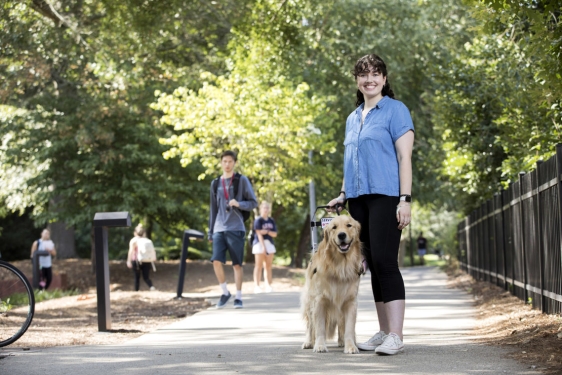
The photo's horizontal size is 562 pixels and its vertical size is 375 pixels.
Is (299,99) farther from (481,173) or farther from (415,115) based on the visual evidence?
(415,115)

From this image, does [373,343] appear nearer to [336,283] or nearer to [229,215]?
[336,283]

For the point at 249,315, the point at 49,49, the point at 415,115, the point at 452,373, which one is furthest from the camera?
the point at 415,115

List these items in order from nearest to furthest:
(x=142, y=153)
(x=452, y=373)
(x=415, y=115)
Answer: (x=452, y=373)
(x=142, y=153)
(x=415, y=115)

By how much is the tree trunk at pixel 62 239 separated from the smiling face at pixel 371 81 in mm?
27862

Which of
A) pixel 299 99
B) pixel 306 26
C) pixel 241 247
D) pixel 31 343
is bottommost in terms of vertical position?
pixel 31 343

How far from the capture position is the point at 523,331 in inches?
315

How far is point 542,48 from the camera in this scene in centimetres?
775

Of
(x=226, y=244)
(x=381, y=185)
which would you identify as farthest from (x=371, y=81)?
(x=226, y=244)

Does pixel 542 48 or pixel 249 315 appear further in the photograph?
pixel 249 315

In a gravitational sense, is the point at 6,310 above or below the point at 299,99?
below

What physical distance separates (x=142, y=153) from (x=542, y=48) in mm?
20195

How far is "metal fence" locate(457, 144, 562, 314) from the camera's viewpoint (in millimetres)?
8711

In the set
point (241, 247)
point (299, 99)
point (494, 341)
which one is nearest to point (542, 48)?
point (494, 341)

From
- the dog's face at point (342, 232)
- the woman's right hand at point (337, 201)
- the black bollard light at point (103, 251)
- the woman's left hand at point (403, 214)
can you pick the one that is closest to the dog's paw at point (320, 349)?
the dog's face at point (342, 232)
